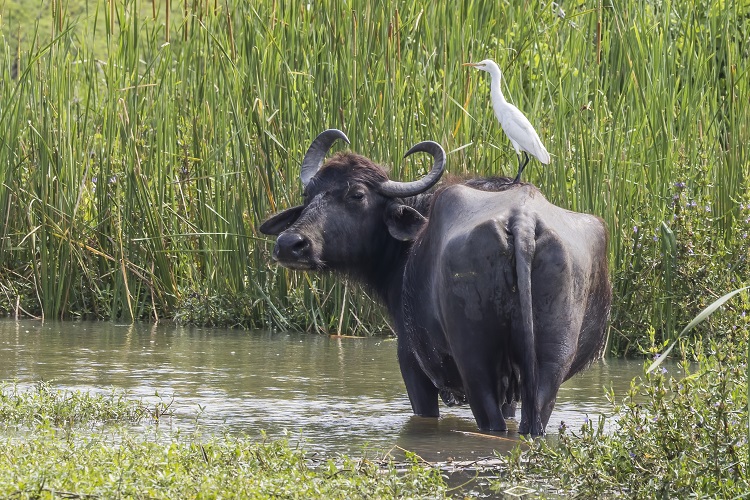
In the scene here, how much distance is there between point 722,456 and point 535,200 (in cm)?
188

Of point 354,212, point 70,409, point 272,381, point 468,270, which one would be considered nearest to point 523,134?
point 354,212

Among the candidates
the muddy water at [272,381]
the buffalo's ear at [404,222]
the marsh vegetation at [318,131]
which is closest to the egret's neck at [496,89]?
the marsh vegetation at [318,131]

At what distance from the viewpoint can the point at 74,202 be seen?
1077cm

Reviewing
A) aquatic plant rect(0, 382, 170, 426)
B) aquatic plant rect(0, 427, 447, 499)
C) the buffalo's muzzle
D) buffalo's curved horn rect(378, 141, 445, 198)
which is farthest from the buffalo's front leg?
aquatic plant rect(0, 427, 447, 499)

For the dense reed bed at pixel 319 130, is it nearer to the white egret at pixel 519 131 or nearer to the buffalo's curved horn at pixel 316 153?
the white egret at pixel 519 131

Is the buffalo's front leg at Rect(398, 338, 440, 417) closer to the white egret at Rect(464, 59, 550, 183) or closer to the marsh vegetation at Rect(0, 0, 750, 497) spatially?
the marsh vegetation at Rect(0, 0, 750, 497)

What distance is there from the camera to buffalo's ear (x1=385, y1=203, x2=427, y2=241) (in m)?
7.15

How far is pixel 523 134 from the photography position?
24.7ft

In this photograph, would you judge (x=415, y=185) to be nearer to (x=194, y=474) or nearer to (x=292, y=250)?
(x=292, y=250)

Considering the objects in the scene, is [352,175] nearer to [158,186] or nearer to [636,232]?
[636,232]

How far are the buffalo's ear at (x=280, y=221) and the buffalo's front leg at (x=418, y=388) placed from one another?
1.14m

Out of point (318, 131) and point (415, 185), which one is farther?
point (318, 131)

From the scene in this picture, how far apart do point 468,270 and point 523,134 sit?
203 centimetres

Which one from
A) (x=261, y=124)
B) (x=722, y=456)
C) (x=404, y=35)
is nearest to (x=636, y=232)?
(x=404, y=35)
